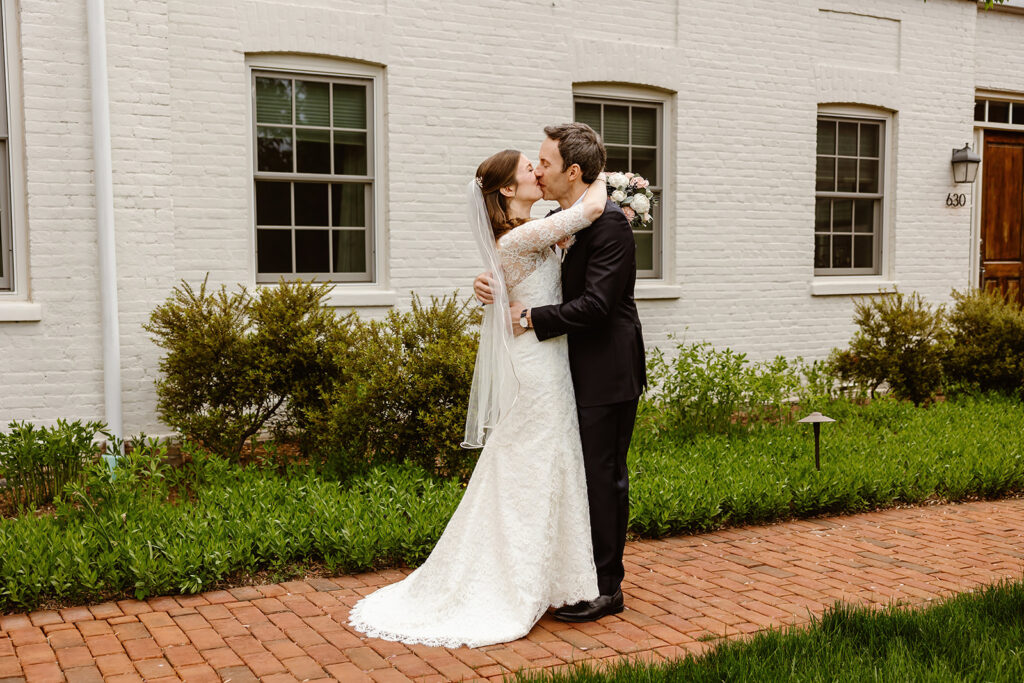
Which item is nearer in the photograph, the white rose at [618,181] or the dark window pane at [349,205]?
the white rose at [618,181]

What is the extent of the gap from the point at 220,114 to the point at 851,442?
5865 millimetres

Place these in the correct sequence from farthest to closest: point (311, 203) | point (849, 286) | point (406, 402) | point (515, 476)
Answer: point (849, 286), point (311, 203), point (406, 402), point (515, 476)

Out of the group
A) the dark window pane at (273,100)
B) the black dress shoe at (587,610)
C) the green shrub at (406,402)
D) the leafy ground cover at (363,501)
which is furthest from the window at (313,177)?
the black dress shoe at (587,610)

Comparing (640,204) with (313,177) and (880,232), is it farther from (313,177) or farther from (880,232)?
(880,232)

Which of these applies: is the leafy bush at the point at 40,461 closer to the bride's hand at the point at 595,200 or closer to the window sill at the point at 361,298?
the window sill at the point at 361,298

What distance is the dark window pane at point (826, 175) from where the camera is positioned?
1177cm

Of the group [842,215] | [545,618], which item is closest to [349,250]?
[545,618]

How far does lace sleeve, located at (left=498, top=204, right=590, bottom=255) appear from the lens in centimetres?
434

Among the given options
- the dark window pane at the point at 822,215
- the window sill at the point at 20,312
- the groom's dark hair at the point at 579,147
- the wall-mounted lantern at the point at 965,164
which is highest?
the wall-mounted lantern at the point at 965,164

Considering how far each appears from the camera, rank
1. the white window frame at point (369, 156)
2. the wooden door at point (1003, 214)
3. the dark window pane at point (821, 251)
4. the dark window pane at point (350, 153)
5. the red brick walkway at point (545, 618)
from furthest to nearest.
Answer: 1. the wooden door at point (1003, 214)
2. the dark window pane at point (821, 251)
3. the dark window pane at point (350, 153)
4. the white window frame at point (369, 156)
5. the red brick walkway at point (545, 618)

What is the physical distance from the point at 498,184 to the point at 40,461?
3.72 meters

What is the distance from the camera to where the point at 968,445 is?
7672 millimetres

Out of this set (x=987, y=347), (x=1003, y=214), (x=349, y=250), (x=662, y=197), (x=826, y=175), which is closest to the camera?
(x=349, y=250)

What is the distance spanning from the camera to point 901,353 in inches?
385
